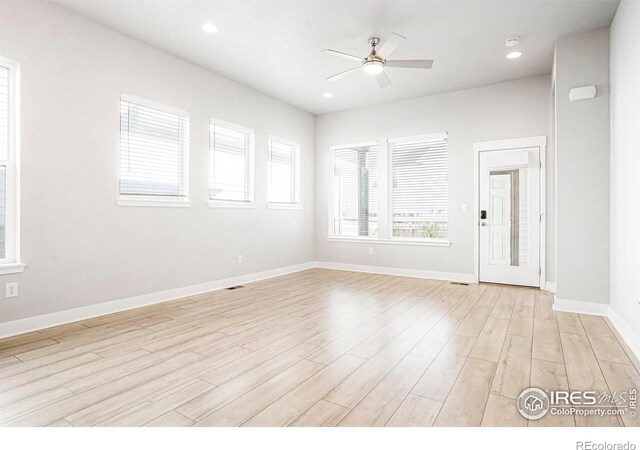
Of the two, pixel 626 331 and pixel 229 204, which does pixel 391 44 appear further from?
pixel 626 331

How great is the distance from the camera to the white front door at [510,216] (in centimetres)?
508

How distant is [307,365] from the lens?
2.40 m

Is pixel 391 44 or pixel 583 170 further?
pixel 583 170

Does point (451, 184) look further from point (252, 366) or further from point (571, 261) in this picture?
point (252, 366)

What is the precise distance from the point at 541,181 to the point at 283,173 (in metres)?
4.13

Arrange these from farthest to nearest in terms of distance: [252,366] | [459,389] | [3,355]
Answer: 1. [3,355]
2. [252,366]
3. [459,389]

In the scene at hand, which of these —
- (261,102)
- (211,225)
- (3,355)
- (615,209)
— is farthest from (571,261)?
(3,355)

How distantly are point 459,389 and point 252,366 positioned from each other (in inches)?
52.6

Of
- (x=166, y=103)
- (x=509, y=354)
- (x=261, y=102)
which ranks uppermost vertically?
(x=261, y=102)

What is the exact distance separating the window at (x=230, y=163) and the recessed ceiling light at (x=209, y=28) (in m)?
1.32

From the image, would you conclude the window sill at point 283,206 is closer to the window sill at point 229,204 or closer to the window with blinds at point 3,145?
the window sill at point 229,204

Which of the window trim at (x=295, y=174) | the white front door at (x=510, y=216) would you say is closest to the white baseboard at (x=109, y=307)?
the window trim at (x=295, y=174)

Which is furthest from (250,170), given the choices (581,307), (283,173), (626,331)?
(626,331)
